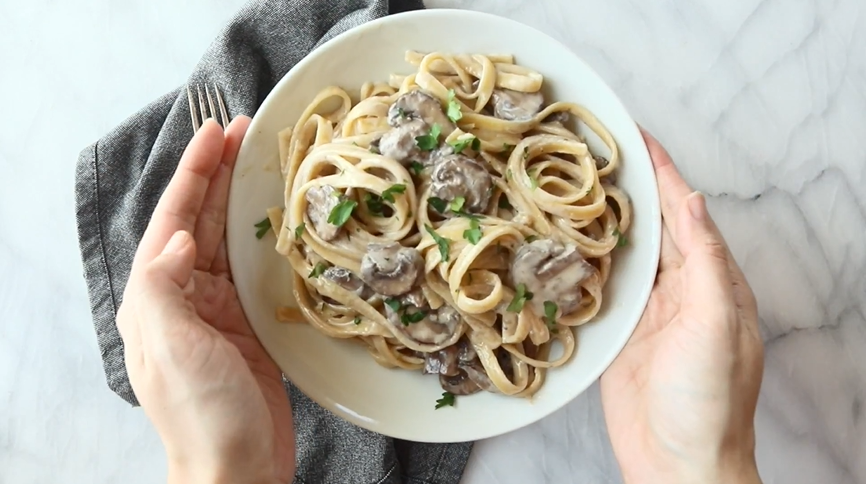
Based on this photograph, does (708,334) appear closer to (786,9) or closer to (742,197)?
(742,197)

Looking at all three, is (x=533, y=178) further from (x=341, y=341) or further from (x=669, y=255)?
(x=341, y=341)

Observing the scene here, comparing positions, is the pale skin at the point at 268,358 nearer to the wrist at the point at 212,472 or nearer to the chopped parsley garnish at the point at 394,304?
the wrist at the point at 212,472

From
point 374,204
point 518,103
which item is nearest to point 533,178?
point 518,103

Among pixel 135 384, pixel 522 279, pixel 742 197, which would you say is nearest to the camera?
pixel 135 384

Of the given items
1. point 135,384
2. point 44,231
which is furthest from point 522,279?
point 44,231

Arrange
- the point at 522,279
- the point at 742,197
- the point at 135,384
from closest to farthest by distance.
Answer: the point at 135,384 → the point at 522,279 → the point at 742,197

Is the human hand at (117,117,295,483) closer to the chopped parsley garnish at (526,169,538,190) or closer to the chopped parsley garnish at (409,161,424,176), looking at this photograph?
the chopped parsley garnish at (409,161,424,176)
